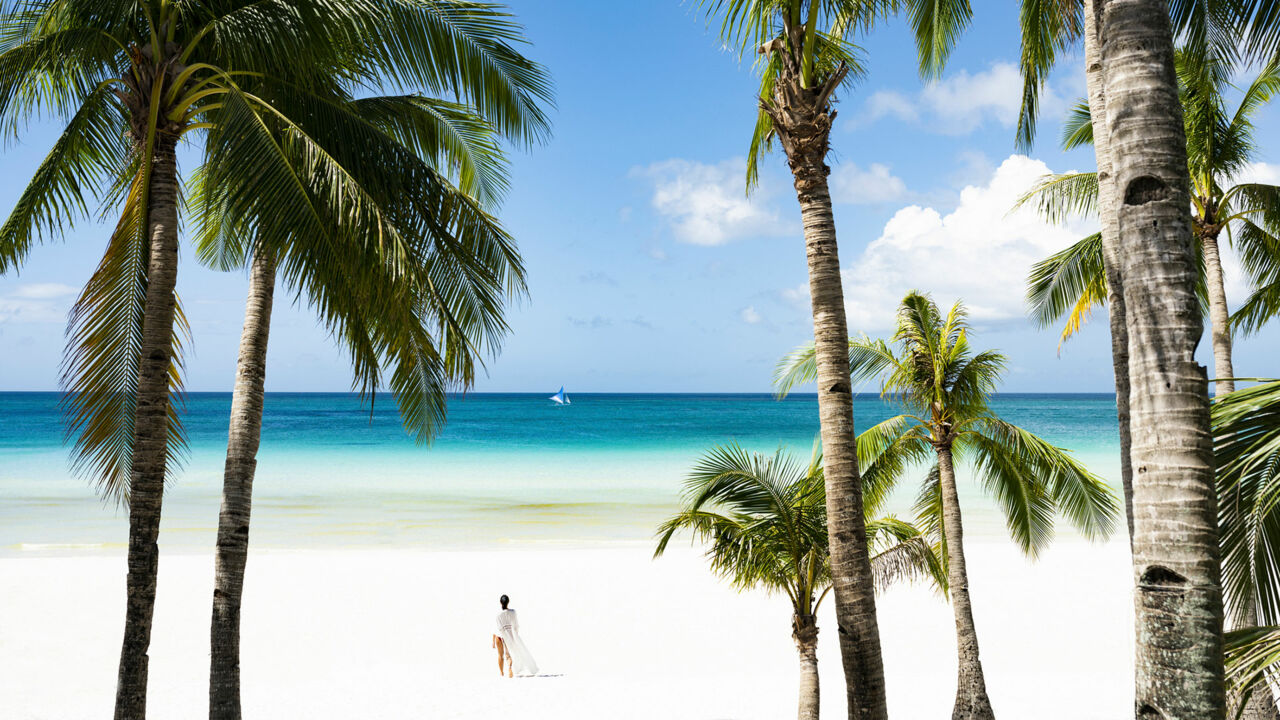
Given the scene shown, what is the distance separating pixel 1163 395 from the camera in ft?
9.36

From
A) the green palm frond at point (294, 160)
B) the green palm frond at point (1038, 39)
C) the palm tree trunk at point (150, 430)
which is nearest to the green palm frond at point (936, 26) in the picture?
the green palm frond at point (1038, 39)

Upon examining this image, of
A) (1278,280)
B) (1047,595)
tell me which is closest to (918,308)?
(1278,280)

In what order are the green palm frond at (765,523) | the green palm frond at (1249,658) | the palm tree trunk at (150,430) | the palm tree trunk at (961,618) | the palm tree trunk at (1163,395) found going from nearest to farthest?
the palm tree trunk at (1163,395), the green palm frond at (1249,658), the palm tree trunk at (150,430), the green palm frond at (765,523), the palm tree trunk at (961,618)

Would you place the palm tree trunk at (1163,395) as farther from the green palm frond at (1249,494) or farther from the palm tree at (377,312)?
the palm tree at (377,312)

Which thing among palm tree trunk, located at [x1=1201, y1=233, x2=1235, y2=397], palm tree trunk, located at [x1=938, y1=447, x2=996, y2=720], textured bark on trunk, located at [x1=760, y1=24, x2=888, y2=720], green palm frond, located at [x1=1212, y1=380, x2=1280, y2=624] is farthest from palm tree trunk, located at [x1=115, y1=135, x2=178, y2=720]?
palm tree trunk, located at [x1=1201, y1=233, x2=1235, y2=397]

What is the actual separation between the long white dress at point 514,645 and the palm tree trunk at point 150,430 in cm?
669

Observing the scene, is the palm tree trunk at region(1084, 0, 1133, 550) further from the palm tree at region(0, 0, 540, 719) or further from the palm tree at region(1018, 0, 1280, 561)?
the palm tree at region(0, 0, 540, 719)

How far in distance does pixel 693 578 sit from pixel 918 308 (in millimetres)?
10745

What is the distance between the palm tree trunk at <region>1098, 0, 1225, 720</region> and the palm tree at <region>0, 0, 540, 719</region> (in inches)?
165

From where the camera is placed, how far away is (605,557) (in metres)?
22.6

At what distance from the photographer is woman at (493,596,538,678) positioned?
12578 millimetres

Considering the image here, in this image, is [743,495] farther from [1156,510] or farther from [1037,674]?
[1037,674]

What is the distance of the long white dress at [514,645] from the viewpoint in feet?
41.2

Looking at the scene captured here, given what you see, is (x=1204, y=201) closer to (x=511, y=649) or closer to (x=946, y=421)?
(x=946, y=421)
